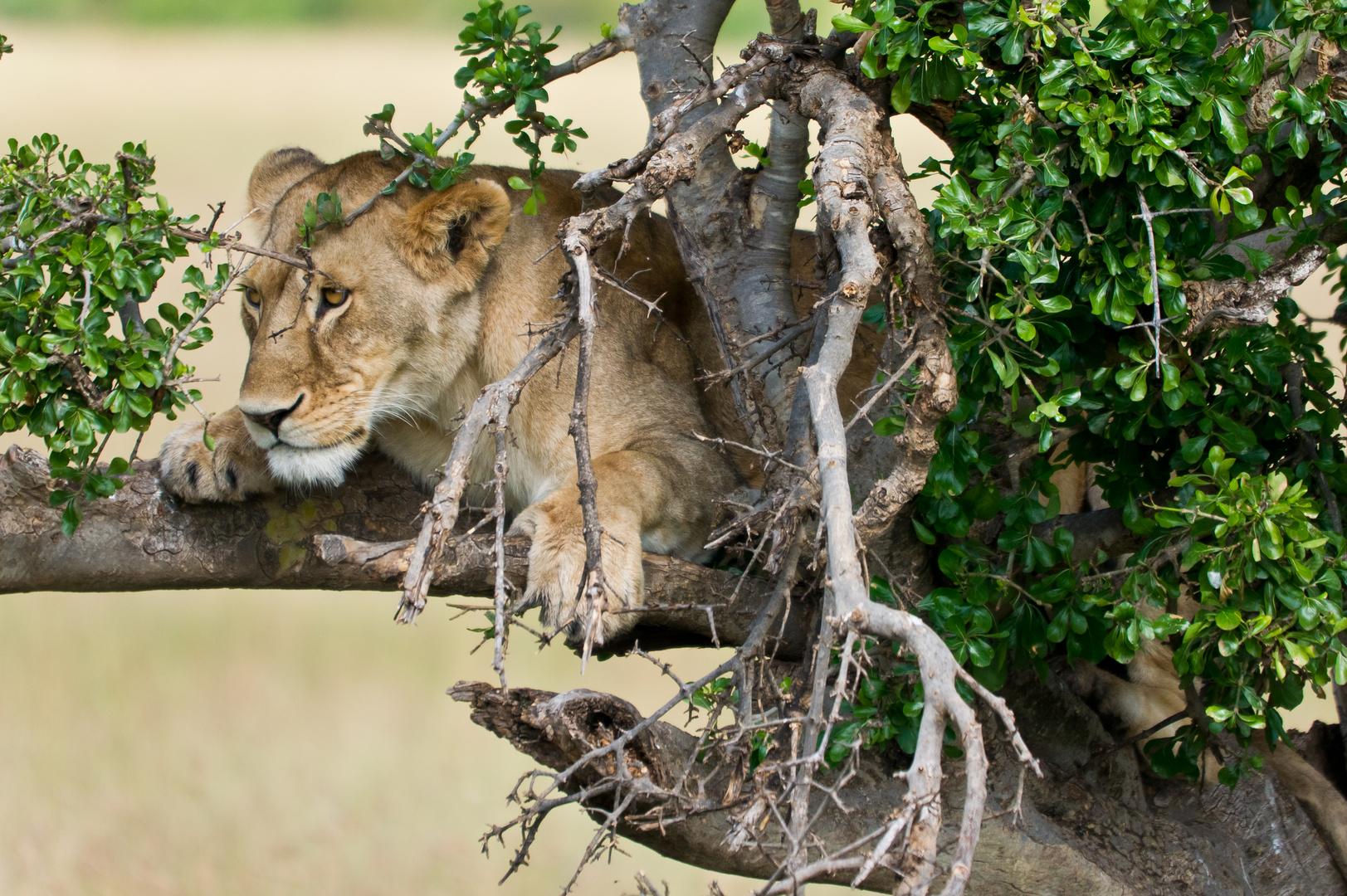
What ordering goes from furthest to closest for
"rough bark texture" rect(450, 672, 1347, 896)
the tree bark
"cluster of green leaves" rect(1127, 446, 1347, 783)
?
the tree bark
"rough bark texture" rect(450, 672, 1347, 896)
"cluster of green leaves" rect(1127, 446, 1347, 783)

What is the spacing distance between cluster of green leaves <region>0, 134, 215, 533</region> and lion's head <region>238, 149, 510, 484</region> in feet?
1.32

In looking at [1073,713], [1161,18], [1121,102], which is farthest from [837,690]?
[1073,713]

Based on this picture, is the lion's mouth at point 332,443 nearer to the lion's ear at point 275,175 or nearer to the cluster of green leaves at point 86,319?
the cluster of green leaves at point 86,319

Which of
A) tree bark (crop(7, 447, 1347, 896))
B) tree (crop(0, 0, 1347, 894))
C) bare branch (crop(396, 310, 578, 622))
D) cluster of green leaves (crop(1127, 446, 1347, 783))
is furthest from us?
tree bark (crop(7, 447, 1347, 896))

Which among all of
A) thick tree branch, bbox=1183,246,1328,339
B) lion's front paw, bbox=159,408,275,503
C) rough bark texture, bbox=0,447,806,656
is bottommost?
rough bark texture, bbox=0,447,806,656

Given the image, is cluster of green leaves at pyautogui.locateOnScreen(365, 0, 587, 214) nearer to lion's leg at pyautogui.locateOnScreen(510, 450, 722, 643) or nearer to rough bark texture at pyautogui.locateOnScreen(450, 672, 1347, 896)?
lion's leg at pyautogui.locateOnScreen(510, 450, 722, 643)

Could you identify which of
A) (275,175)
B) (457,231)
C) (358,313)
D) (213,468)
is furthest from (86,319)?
(275,175)

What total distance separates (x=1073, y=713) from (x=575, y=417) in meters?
1.60

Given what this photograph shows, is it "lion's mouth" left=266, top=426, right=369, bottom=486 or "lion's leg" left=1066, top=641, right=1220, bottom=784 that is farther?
"lion's leg" left=1066, top=641, right=1220, bottom=784

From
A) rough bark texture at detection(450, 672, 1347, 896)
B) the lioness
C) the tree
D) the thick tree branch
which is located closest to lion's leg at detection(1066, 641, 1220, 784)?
rough bark texture at detection(450, 672, 1347, 896)

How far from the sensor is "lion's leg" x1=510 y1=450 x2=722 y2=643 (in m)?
2.08

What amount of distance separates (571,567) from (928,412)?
0.74 meters

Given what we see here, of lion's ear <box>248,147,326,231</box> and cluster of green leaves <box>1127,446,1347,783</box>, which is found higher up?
lion's ear <box>248,147,326,231</box>

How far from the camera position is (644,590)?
217cm
